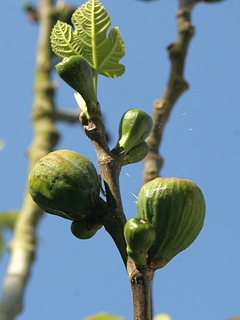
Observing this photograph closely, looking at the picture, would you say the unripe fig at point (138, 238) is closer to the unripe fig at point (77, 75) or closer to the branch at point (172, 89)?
the unripe fig at point (77, 75)

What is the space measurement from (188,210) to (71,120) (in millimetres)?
2827

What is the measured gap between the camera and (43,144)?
368 centimetres

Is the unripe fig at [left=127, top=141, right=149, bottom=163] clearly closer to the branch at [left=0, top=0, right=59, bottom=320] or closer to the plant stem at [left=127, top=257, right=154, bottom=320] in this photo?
the plant stem at [left=127, top=257, right=154, bottom=320]

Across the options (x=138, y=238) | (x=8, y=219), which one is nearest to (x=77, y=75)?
(x=138, y=238)

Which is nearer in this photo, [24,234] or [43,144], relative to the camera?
[24,234]

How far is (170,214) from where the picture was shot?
1.28 metres

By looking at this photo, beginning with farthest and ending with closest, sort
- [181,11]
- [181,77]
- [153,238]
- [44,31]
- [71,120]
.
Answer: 1. [44,31]
2. [71,120]
3. [181,11]
4. [181,77]
5. [153,238]

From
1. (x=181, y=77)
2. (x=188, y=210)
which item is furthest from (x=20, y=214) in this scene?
(x=188, y=210)

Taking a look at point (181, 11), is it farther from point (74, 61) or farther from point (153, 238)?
point (153, 238)

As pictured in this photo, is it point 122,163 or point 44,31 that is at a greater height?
point 44,31

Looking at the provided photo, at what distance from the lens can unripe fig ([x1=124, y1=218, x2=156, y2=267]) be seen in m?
1.18

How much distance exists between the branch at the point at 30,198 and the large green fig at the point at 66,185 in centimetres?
112

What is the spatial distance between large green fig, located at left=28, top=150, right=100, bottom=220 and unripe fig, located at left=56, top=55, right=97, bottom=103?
0.54 ft

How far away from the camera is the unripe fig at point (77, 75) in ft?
4.71
